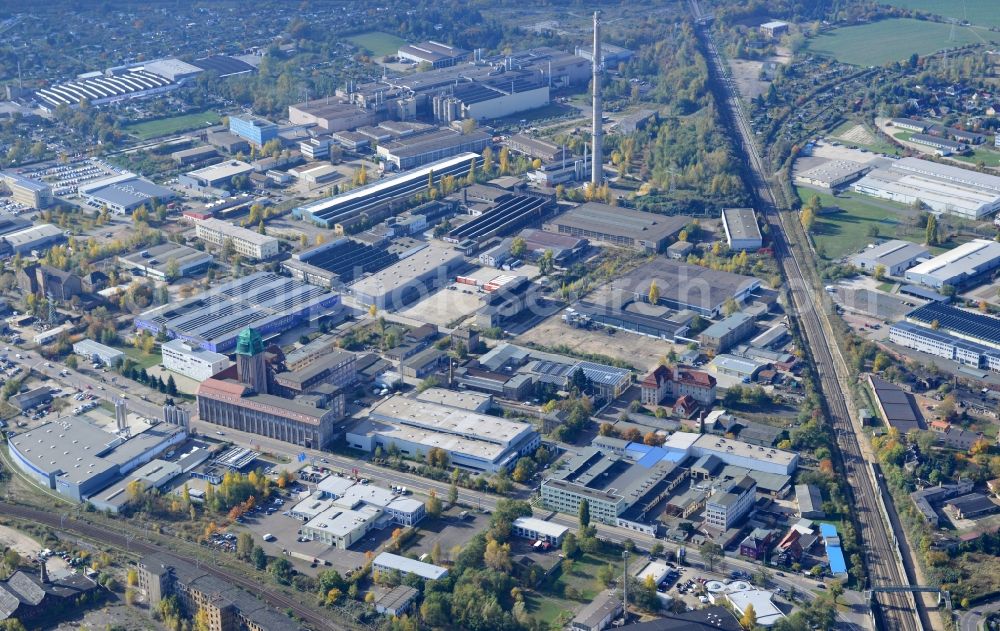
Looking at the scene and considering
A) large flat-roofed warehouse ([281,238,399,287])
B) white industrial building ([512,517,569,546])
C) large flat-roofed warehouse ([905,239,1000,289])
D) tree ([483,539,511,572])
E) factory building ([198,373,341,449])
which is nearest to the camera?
tree ([483,539,511,572])

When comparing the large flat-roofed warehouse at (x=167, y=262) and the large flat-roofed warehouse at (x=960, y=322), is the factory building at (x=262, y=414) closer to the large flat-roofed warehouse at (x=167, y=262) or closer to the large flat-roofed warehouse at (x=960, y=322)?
the large flat-roofed warehouse at (x=167, y=262)

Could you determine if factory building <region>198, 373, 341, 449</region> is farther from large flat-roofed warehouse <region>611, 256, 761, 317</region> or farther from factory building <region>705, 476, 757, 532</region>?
large flat-roofed warehouse <region>611, 256, 761, 317</region>

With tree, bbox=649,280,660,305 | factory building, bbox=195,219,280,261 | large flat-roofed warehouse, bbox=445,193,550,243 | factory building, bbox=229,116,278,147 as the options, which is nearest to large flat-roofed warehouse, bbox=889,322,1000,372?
tree, bbox=649,280,660,305

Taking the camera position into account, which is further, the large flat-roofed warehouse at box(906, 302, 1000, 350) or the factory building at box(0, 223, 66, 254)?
the factory building at box(0, 223, 66, 254)

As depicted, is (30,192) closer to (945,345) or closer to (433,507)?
(433,507)

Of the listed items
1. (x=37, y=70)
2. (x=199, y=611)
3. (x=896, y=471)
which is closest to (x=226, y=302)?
(x=199, y=611)

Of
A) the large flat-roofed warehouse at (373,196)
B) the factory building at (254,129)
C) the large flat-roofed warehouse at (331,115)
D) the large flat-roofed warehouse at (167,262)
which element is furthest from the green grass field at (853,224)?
the factory building at (254,129)
